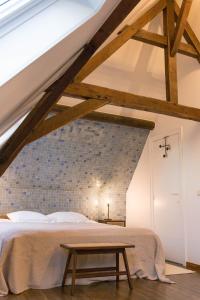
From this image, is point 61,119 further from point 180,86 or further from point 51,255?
point 180,86

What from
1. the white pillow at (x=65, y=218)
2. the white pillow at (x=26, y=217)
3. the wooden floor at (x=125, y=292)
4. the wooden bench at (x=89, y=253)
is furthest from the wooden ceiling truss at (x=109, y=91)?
the white pillow at (x=65, y=218)

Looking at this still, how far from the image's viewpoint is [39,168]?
5.46 m

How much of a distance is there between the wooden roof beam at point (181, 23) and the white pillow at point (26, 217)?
3.28m

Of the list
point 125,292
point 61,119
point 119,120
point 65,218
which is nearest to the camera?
point 125,292

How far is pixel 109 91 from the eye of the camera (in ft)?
11.9

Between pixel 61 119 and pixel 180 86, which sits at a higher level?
pixel 180 86

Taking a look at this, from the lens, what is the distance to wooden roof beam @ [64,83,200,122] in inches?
136

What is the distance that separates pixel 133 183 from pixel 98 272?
304 cm

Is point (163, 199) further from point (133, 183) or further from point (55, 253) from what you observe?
point (55, 253)

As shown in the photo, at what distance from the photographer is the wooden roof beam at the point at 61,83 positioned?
174cm

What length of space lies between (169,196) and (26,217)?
2.47 m

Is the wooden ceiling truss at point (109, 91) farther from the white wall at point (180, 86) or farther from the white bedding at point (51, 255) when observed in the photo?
the white bedding at point (51, 255)

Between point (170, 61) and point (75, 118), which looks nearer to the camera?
point (75, 118)

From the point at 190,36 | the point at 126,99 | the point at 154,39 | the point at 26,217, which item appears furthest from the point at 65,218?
the point at 190,36
